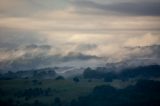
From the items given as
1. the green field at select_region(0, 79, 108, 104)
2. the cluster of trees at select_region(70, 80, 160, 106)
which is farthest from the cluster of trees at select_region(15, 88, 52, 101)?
the cluster of trees at select_region(70, 80, 160, 106)

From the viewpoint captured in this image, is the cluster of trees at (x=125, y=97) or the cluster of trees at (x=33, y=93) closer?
the cluster of trees at (x=125, y=97)

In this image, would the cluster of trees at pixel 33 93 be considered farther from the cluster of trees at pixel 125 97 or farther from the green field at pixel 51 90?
the cluster of trees at pixel 125 97

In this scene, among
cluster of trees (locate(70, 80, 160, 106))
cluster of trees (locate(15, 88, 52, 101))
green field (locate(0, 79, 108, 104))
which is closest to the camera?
cluster of trees (locate(70, 80, 160, 106))

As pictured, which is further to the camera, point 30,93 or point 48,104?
point 30,93

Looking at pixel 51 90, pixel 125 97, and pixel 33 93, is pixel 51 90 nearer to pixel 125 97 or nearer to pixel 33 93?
pixel 33 93

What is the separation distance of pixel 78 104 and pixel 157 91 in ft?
82.9

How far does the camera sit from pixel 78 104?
232 feet

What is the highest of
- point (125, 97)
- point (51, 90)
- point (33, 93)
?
point (51, 90)

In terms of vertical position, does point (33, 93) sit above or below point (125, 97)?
above

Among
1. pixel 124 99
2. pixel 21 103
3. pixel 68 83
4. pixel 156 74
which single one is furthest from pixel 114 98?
pixel 156 74

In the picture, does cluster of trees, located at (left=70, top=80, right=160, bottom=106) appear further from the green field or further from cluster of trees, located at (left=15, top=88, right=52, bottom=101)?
cluster of trees, located at (left=15, top=88, right=52, bottom=101)

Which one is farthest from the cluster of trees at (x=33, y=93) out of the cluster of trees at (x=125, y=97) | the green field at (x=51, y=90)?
the cluster of trees at (x=125, y=97)

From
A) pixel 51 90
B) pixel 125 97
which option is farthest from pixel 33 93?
pixel 125 97

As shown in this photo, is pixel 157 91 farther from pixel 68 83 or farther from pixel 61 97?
pixel 68 83
